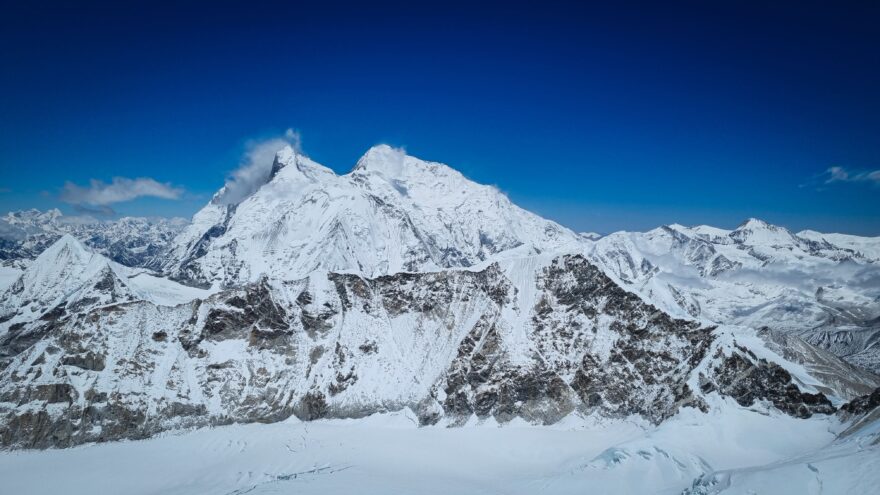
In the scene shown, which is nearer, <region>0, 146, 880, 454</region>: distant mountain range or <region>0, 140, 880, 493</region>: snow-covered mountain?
<region>0, 140, 880, 493</region>: snow-covered mountain

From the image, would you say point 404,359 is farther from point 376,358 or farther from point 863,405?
point 863,405

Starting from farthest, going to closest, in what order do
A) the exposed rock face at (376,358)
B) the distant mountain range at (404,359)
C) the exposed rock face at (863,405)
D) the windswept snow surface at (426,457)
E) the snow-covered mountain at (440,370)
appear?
1. the exposed rock face at (376,358)
2. the distant mountain range at (404,359)
3. the snow-covered mountain at (440,370)
4. the windswept snow surface at (426,457)
5. the exposed rock face at (863,405)

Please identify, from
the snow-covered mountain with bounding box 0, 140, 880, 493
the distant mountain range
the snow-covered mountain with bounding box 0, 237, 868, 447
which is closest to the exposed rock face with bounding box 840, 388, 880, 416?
the snow-covered mountain with bounding box 0, 140, 880, 493

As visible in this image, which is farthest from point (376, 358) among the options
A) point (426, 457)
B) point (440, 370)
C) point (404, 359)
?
point (426, 457)

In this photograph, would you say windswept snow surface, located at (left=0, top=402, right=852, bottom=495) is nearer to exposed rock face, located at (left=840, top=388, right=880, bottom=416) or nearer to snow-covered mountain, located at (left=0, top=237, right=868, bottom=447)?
exposed rock face, located at (left=840, top=388, right=880, bottom=416)

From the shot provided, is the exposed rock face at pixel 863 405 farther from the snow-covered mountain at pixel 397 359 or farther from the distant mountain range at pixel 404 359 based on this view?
the snow-covered mountain at pixel 397 359

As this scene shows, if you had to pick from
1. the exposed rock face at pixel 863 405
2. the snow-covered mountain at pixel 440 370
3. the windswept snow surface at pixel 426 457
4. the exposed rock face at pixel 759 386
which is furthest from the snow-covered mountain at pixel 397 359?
the exposed rock face at pixel 863 405
